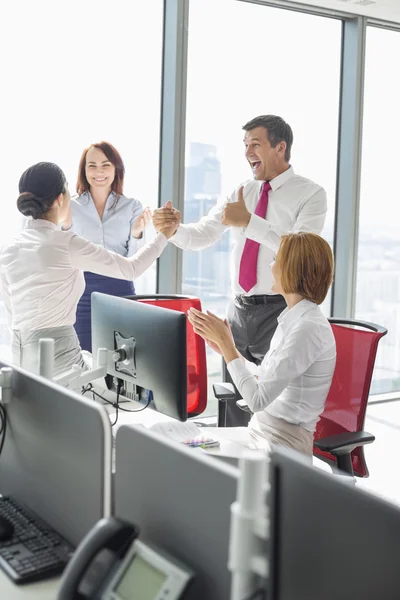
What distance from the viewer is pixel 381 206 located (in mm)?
5359

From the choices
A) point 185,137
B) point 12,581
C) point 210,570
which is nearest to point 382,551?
point 210,570

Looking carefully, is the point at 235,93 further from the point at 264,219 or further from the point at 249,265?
the point at 249,265

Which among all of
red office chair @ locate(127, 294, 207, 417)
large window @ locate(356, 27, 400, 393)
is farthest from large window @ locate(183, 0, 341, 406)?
red office chair @ locate(127, 294, 207, 417)

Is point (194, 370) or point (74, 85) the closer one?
point (194, 370)

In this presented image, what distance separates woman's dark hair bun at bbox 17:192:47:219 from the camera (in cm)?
256

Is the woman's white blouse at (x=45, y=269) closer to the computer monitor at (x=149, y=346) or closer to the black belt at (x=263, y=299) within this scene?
the computer monitor at (x=149, y=346)

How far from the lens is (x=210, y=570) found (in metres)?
1.03

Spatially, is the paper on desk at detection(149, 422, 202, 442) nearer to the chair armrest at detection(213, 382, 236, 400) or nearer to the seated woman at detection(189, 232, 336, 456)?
the seated woman at detection(189, 232, 336, 456)

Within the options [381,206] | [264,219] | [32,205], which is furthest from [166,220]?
[381,206]

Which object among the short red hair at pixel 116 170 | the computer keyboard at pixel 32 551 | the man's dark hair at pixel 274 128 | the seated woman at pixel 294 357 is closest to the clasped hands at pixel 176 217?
the man's dark hair at pixel 274 128

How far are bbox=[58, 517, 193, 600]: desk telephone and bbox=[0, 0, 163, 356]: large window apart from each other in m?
2.84

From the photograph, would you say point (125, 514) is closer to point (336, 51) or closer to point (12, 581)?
point (12, 581)

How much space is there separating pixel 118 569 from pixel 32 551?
14.3 inches

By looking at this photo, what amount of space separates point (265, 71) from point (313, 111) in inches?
19.3
